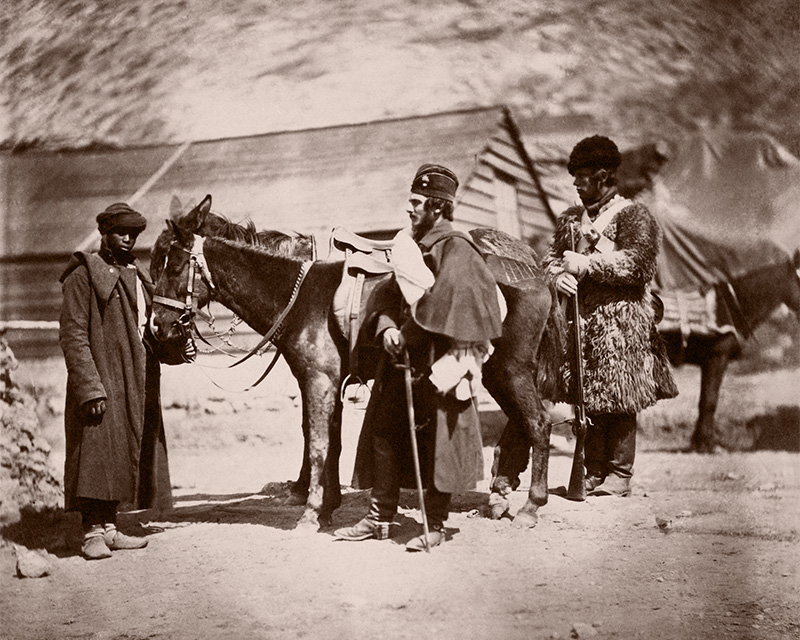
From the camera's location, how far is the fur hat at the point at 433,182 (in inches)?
169

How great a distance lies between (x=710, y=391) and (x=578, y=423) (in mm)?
1620

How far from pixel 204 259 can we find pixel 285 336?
0.59 meters

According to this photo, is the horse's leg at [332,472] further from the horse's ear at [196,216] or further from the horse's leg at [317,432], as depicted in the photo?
the horse's ear at [196,216]

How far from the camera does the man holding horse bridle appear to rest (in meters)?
4.18

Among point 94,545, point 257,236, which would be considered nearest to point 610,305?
point 257,236

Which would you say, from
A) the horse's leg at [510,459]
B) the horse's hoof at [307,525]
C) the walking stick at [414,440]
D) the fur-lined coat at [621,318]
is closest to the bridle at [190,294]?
the horse's hoof at [307,525]

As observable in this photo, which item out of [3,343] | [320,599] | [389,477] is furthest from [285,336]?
[3,343]

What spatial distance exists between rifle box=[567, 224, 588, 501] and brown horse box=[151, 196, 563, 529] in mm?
131

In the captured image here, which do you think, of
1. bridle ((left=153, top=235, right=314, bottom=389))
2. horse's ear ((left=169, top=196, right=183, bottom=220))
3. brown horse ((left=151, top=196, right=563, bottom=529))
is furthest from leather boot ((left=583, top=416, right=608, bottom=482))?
horse's ear ((left=169, top=196, right=183, bottom=220))

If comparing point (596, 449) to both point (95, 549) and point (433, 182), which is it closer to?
point (433, 182)

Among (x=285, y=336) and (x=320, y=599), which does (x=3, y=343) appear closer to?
(x=285, y=336)

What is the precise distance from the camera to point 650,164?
A: 5695mm

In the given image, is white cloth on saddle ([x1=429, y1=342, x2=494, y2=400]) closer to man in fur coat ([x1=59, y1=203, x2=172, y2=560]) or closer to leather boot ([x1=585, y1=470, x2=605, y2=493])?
leather boot ([x1=585, y1=470, x2=605, y2=493])

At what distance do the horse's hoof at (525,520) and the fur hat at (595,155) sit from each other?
1.90 metres
